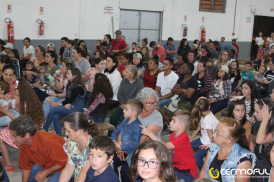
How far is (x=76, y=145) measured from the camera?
9.59ft

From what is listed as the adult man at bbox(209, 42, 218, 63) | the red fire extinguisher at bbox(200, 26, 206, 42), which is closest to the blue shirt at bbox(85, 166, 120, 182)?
the adult man at bbox(209, 42, 218, 63)

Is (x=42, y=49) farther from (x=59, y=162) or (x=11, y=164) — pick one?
(x=59, y=162)

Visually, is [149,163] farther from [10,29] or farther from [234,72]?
[10,29]

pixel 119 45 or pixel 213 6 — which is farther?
pixel 213 6

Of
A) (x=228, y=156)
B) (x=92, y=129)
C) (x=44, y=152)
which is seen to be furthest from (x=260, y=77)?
(x=44, y=152)

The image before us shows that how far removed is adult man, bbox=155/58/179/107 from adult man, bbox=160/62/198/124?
6.9 inches

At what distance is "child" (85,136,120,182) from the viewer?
2.43 metres

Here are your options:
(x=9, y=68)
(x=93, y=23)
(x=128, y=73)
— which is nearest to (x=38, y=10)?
(x=93, y=23)

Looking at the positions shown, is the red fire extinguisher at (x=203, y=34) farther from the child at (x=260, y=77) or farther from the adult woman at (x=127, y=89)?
the adult woman at (x=127, y=89)

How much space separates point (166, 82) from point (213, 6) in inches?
378

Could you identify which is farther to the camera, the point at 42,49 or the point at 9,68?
the point at 42,49

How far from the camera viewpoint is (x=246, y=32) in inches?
587

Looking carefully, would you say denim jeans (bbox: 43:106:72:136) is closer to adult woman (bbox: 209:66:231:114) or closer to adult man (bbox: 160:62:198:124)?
adult man (bbox: 160:62:198:124)

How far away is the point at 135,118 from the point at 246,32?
13130 mm
